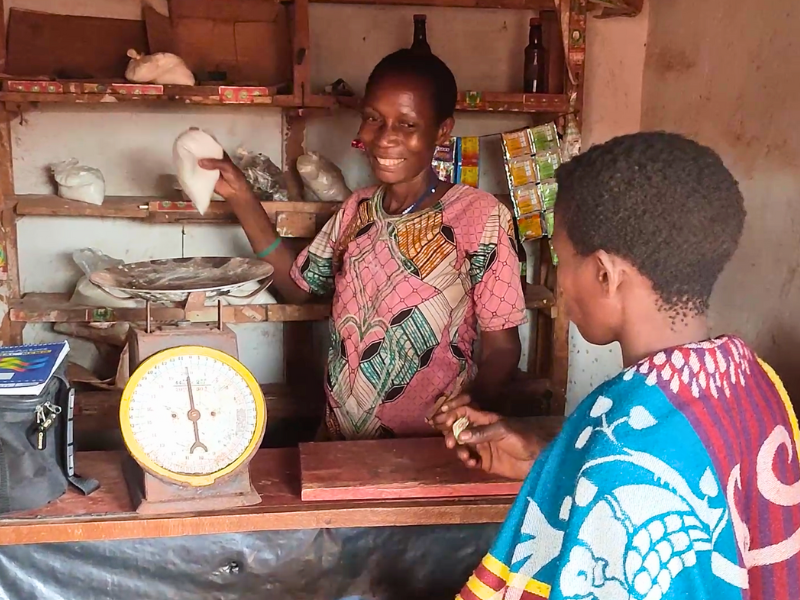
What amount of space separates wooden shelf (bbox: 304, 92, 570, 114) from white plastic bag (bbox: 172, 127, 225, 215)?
31 cm

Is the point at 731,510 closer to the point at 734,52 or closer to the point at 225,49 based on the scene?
the point at 734,52

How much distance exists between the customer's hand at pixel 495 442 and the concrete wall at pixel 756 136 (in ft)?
2.23

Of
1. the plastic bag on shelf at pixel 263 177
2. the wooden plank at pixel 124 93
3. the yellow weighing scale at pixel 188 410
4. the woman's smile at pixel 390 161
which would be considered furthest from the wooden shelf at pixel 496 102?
the yellow weighing scale at pixel 188 410

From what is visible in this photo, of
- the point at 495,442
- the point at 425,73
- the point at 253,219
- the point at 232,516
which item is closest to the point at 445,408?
the point at 495,442

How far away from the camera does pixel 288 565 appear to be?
1.19 m

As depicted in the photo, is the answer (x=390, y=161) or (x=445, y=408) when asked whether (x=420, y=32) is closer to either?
(x=390, y=161)

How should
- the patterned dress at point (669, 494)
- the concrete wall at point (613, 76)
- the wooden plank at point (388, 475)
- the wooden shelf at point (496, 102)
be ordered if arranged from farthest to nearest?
the concrete wall at point (613, 76) < the wooden shelf at point (496, 102) < the wooden plank at point (388, 475) < the patterned dress at point (669, 494)

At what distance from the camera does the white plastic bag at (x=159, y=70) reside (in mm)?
1849

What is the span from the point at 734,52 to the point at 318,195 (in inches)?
40.9

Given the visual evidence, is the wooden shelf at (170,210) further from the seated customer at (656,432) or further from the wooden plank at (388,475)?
the seated customer at (656,432)

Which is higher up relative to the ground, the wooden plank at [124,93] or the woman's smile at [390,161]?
the wooden plank at [124,93]

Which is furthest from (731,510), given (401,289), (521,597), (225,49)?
(225,49)

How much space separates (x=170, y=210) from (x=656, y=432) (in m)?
1.53

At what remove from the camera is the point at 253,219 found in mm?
1768
